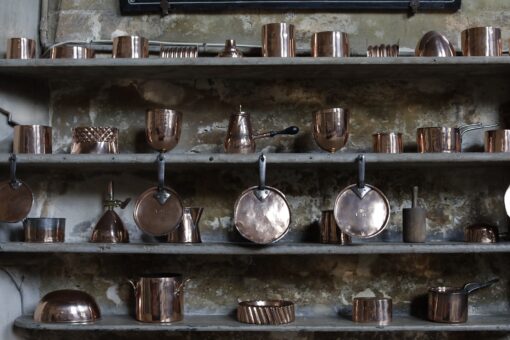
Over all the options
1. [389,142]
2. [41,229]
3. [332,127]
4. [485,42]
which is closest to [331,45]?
[332,127]

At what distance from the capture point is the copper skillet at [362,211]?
98.7 inches

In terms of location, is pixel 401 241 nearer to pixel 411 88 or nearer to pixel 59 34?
pixel 411 88

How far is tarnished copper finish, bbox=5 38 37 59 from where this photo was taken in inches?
102

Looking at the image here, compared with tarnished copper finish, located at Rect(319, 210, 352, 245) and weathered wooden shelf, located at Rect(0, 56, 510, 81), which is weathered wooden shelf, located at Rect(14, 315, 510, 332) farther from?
weathered wooden shelf, located at Rect(0, 56, 510, 81)

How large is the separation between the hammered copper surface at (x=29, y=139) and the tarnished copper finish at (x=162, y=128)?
0.38 m

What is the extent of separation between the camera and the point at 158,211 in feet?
8.41

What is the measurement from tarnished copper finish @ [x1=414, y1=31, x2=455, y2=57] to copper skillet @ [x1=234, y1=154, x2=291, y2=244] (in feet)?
2.37

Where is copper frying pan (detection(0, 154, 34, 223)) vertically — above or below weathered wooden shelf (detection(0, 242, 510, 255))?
above

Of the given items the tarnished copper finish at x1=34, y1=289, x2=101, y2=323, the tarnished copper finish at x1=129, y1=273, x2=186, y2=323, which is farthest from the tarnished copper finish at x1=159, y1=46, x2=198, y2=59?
the tarnished copper finish at x1=34, y1=289, x2=101, y2=323

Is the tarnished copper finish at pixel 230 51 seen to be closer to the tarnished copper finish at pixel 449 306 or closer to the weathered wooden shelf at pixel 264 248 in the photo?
the weathered wooden shelf at pixel 264 248

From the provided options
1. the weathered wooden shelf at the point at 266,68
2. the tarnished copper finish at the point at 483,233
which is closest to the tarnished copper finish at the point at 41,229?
the weathered wooden shelf at the point at 266,68

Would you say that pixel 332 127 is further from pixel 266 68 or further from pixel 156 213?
pixel 156 213

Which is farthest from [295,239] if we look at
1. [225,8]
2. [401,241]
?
[225,8]

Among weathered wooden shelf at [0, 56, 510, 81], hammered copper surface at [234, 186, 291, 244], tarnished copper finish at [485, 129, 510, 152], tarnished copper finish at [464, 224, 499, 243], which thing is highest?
weathered wooden shelf at [0, 56, 510, 81]
